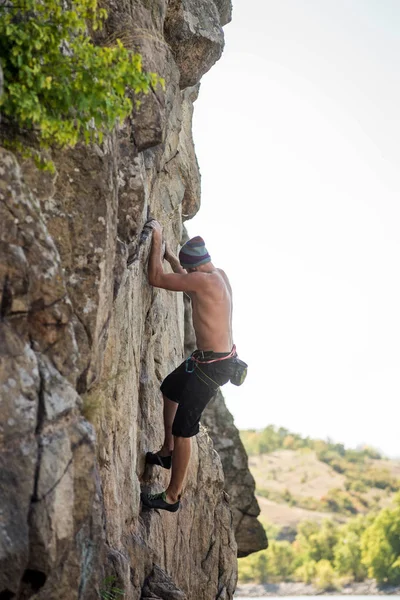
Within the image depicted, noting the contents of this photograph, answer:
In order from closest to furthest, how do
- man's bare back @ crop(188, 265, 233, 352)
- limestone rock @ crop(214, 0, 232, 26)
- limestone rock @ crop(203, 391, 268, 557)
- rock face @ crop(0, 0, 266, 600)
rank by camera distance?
rock face @ crop(0, 0, 266, 600)
man's bare back @ crop(188, 265, 233, 352)
limestone rock @ crop(214, 0, 232, 26)
limestone rock @ crop(203, 391, 268, 557)

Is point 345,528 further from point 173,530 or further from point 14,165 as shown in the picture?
point 14,165

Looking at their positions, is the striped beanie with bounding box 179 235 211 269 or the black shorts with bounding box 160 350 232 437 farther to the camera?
the striped beanie with bounding box 179 235 211 269

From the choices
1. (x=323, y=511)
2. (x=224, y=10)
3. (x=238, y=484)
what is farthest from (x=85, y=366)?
(x=323, y=511)

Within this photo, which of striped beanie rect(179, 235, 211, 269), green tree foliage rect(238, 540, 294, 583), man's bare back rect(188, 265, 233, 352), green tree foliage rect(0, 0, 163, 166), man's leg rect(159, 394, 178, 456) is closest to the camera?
green tree foliage rect(0, 0, 163, 166)

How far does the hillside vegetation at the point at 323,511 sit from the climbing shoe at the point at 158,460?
Result: 68997mm

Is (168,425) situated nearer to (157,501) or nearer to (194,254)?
(157,501)

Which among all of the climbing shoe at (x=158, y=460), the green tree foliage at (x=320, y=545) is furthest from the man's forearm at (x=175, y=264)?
the green tree foliage at (x=320, y=545)

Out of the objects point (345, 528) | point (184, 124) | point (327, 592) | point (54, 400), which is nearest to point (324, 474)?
point (345, 528)

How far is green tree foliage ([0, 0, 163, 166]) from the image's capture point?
260 inches

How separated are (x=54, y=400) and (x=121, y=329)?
259cm

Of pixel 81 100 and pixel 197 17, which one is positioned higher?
pixel 197 17

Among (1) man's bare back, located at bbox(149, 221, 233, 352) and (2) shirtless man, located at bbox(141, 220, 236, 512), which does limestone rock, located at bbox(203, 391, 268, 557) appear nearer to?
(2) shirtless man, located at bbox(141, 220, 236, 512)

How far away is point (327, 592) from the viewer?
7744 cm

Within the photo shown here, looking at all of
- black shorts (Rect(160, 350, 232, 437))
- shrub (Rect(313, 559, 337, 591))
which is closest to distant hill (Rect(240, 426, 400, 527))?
shrub (Rect(313, 559, 337, 591))
